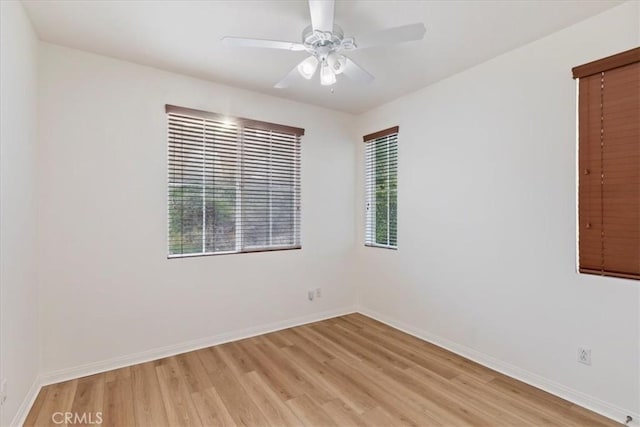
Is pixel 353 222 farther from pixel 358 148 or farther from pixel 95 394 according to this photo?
pixel 95 394

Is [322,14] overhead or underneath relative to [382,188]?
overhead

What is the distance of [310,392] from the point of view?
2340mm

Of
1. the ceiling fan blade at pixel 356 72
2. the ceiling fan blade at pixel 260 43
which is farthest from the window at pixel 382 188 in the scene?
the ceiling fan blade at pixel 260 43

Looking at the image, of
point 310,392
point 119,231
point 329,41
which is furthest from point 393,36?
point 119,231

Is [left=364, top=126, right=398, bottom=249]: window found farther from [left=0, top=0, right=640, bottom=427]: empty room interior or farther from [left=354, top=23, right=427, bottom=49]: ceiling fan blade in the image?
[left=354, top=23, right=427, bottom=49]: ceiling fan blade

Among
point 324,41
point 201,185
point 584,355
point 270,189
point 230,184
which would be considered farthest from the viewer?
point 270,189

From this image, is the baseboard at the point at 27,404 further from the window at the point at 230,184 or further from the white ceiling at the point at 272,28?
the white ceiling at the point at 272,28

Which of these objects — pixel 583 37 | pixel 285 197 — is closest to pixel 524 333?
pixel 583 37

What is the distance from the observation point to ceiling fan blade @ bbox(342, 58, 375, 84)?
2.15 meters

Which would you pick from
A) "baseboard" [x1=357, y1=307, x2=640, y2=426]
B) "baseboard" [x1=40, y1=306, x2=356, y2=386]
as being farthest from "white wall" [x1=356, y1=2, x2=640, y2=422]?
"baseboard" [x1=40, y1=306, x2=356, y2=386]

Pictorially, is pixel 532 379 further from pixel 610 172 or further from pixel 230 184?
pixel 230 184

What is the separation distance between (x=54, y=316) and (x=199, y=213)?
1.37 meters

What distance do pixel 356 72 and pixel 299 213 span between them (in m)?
1.94

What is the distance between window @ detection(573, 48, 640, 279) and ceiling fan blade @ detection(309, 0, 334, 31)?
1.81 meters
